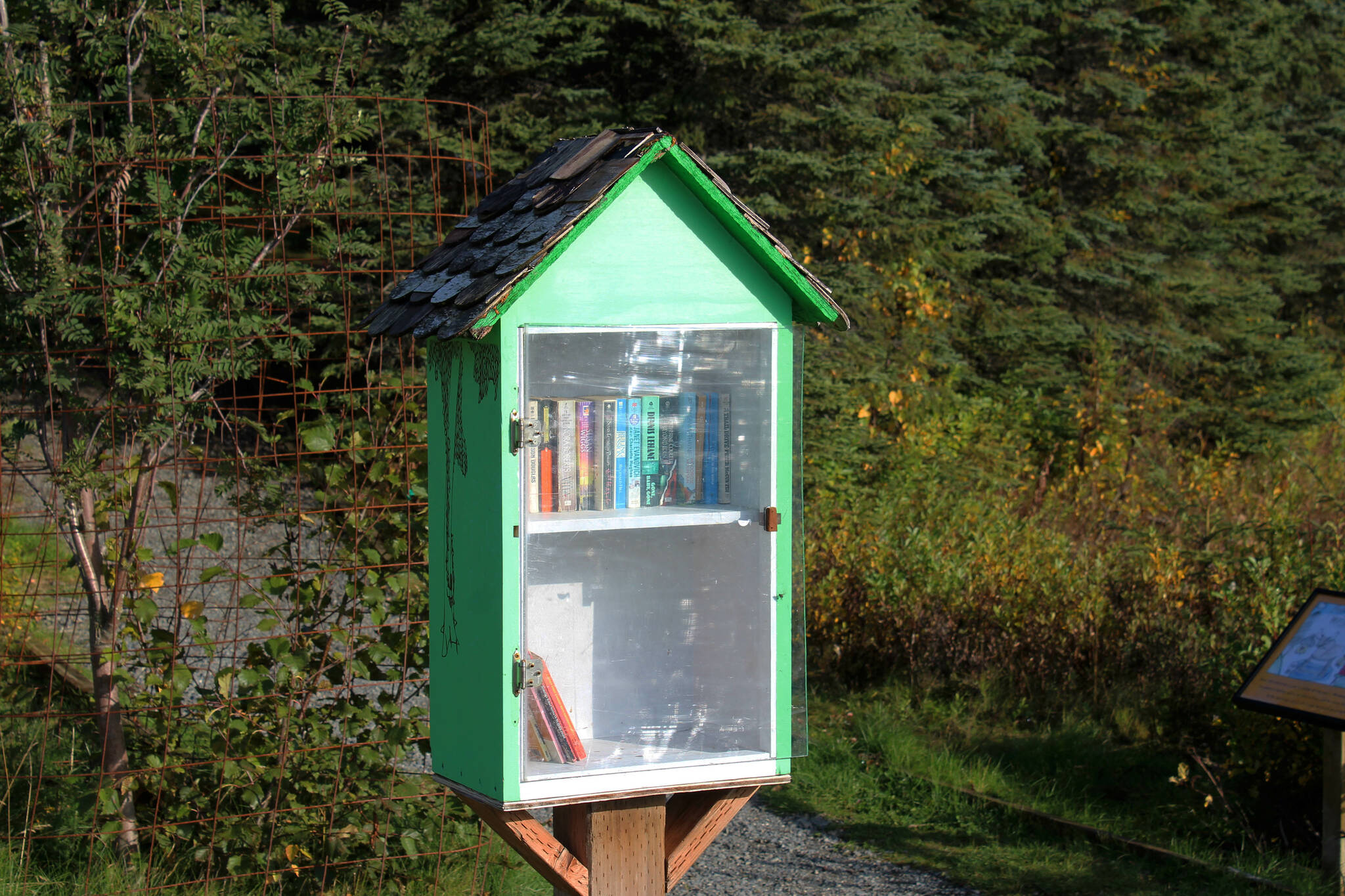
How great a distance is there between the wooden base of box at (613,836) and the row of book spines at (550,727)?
0.35 ft

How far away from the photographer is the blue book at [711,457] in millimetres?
2674

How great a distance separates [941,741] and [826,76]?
620 centimetres

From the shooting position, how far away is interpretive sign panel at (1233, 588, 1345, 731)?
3.76m

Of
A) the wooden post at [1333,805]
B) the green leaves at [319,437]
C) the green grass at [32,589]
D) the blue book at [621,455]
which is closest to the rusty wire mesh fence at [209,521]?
the green leaves at [319,437]

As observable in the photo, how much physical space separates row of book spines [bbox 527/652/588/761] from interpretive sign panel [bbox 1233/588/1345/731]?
8.55ft

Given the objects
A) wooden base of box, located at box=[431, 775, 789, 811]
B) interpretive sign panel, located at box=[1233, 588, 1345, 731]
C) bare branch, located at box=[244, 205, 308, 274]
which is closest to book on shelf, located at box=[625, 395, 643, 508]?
wooden base of box, located at box=[431, 775, 789, 811]

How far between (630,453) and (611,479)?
7 cm

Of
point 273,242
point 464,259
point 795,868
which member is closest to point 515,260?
point 464,259

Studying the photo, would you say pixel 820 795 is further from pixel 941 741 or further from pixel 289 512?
pixel 289 512

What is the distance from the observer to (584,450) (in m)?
2.56

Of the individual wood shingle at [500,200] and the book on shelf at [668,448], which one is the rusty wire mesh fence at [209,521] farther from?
the book on shelf at [668,448]

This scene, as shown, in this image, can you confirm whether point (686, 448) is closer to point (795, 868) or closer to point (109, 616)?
point (109, 616)

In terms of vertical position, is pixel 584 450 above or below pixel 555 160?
below

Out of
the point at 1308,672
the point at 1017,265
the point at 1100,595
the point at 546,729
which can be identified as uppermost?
the point at 1017,265
